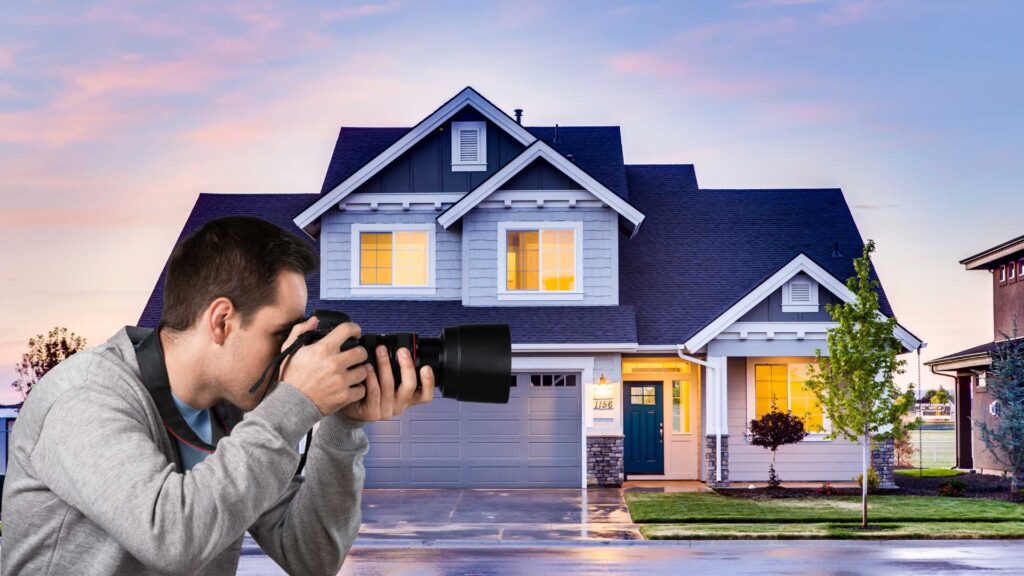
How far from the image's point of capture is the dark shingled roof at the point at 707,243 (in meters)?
24.5

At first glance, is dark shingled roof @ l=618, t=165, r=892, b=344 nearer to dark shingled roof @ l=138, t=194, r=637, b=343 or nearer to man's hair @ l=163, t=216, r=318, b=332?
dark shingled roof @ l=138, t=194, r=637, b=343

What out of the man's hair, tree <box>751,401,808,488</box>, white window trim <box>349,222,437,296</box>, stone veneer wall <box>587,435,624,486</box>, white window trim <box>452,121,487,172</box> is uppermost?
white window trim <box>452,121,487,172</box>

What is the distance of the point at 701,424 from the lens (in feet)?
80.5

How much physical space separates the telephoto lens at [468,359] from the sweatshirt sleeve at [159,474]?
37 centimetres

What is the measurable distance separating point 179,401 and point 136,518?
41 centimetres

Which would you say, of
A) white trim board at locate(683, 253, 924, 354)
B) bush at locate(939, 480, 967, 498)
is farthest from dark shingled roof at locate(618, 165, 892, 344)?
bush at locate(939, 480, 967, 498)

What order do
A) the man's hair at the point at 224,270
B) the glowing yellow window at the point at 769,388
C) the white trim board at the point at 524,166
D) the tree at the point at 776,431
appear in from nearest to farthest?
the man's hair at the point at 224,270
the tree at the point at 776,431
the white trim board at the point at 524,166
the glowing yellow window at the point at 769,388

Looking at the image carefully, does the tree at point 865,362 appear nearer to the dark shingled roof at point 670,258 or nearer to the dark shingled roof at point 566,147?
the dark shingled roof at point 670,258

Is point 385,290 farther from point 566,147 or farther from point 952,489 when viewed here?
point 952,489

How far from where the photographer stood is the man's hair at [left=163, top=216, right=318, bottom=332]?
90.3 inches

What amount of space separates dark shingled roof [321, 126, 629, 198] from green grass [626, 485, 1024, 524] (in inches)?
292

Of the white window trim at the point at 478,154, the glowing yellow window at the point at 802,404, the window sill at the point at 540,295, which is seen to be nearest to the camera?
the window sill at the point at 540,295

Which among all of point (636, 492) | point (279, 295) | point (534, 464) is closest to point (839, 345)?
point (636, 492)

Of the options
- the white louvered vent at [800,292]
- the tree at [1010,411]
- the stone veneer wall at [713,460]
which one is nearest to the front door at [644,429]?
the stone veneer wall at [713,460]
